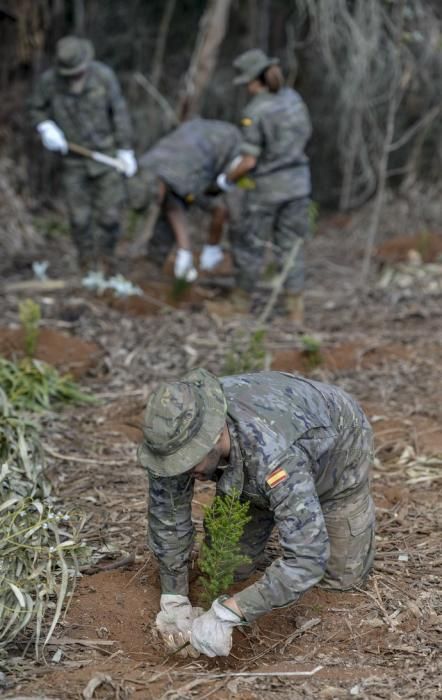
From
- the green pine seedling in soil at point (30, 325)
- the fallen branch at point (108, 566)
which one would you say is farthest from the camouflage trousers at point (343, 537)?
the green pine seedling in soil at point (30, 325)

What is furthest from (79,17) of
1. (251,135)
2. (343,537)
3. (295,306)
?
(343,537)

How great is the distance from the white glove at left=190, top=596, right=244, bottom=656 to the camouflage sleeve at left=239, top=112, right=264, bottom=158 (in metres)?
4.98

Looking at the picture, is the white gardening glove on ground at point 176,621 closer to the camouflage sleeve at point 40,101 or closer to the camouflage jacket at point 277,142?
the camouflage jacket at point 277,142

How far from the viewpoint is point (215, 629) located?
332cm

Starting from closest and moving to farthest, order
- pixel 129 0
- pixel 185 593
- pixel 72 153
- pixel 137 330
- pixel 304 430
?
pixel 304 430, pixel 185 593, pixel 137 330, pixel 72 153, pixel 129 0

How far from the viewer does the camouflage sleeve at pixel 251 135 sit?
7598 millimetres

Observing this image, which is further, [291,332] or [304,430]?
[291,332]

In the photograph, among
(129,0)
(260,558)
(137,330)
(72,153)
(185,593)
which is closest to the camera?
(185,593)

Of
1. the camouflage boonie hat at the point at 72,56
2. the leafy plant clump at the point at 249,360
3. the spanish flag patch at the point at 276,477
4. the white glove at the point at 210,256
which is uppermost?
the camouflage boonie hat at the point at 72,56

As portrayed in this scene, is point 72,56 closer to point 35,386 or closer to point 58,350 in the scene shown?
point 58,350

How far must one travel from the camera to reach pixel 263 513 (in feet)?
12.6

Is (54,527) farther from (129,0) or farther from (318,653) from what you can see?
(129,0)

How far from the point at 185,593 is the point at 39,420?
7.02 ft

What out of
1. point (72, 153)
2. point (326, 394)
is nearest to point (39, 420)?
point (326, 394)
